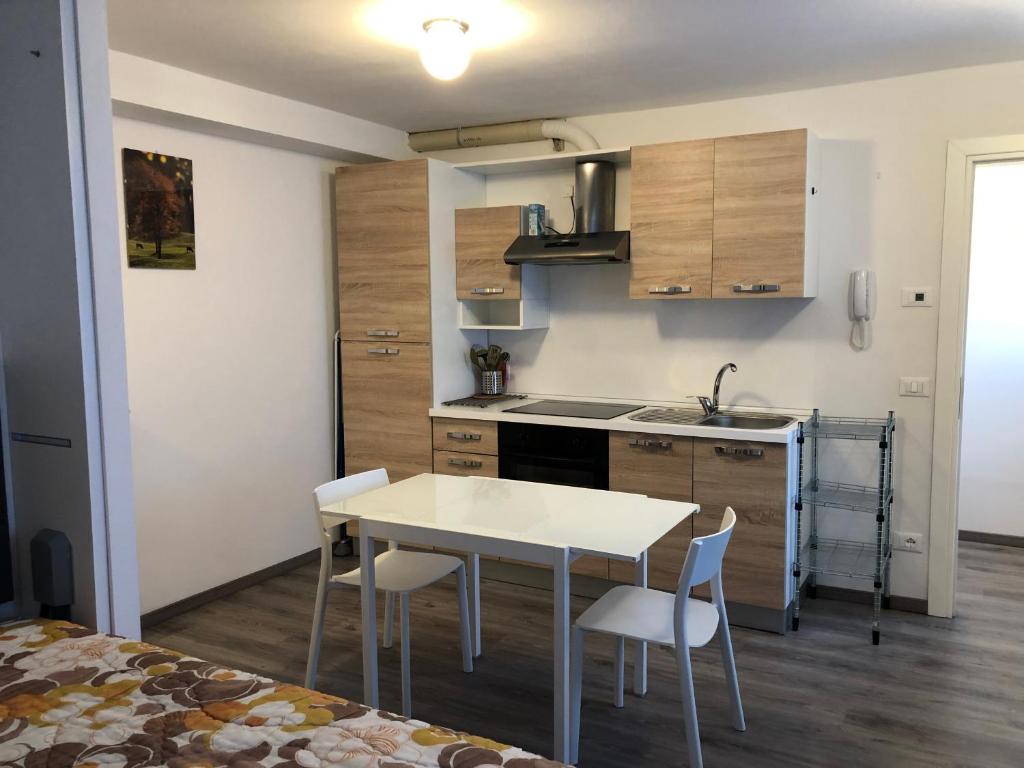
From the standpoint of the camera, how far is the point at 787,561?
3.66m

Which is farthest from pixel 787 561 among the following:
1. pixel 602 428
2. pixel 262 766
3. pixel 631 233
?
pixel 262 766

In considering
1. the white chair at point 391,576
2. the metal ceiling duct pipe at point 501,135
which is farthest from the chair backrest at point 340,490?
the metal ceiling duct pipe at point 501,135

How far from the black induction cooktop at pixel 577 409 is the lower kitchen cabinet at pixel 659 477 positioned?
234 mm

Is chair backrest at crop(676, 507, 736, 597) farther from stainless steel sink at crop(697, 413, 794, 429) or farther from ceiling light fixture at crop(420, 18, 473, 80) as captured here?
ceiling light fixture at crop(420, 18, 473, 80)

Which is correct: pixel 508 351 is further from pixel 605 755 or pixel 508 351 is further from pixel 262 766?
pixel 262 766

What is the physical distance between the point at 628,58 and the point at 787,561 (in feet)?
7.63

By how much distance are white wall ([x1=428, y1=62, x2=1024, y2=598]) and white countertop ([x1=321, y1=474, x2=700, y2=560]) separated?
1594 mm

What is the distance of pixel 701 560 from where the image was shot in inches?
94.5

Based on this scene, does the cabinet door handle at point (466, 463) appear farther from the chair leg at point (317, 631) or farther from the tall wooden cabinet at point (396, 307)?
the chair leg at point (317, 631)

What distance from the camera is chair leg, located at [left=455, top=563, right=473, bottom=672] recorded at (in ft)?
10.5

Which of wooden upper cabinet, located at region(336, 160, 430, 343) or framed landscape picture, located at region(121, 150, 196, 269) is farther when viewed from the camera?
wooden upper cabinet, located at region(336, 160, 430, 343)

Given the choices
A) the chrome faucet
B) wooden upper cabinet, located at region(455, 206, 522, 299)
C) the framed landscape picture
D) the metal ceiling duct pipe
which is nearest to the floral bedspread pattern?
the framed landscape picture

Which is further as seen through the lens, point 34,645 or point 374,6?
point 374,6

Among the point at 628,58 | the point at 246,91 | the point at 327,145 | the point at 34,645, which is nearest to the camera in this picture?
the point at 34,645
